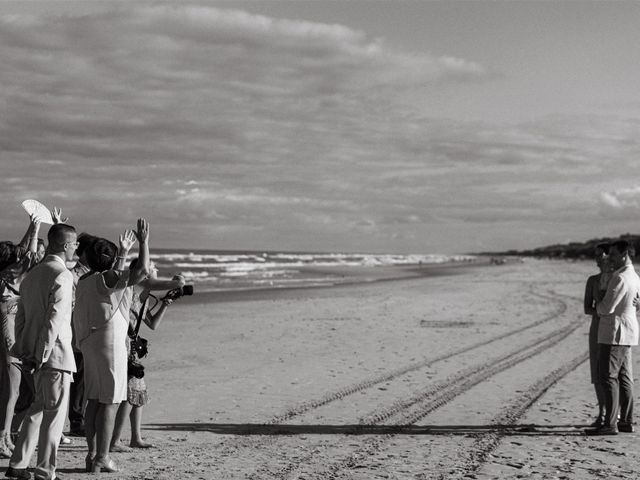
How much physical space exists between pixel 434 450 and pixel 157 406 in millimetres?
3112

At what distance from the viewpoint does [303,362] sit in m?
10.6

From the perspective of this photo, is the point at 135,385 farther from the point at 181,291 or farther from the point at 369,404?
the point at 369,404

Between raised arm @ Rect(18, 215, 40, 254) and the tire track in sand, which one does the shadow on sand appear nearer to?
the tire track in sand

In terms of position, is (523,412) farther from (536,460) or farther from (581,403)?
(536,460)

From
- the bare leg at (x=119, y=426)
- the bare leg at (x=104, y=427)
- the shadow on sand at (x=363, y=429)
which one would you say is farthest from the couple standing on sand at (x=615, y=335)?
the bare leg at (x=104, y=427)

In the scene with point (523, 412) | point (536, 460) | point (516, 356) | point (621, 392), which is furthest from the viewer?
point (516, 356)

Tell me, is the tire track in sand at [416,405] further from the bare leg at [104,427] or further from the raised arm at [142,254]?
the raised arm at [142,254]

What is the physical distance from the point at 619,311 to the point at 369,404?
8.95 ft

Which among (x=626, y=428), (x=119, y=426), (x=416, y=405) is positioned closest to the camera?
(x=119, y=426)

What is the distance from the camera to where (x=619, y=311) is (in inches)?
258

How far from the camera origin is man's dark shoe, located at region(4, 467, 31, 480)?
487cm

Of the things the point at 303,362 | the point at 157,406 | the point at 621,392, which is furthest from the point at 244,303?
the point at 621,392

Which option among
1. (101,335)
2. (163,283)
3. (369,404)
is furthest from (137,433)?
(369,404)

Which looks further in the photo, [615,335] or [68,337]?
[615,335]
